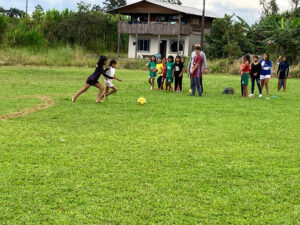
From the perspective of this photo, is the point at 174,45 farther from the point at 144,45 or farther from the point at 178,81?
the point at 178,81

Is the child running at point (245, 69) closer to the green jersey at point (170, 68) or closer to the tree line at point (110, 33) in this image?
the green jersey at point (170, 68)

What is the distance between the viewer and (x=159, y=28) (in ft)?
133

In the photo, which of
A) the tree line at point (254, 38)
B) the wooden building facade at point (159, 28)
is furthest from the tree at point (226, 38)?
the wooden building facade at point (159, 28)

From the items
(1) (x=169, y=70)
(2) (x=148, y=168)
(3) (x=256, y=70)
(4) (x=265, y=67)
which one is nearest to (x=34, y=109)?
(2) (x=148, y=168)

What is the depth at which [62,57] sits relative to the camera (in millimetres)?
35156

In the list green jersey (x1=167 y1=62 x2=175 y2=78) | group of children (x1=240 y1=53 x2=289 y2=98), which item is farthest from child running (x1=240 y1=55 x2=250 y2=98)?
green jersey (x1=167 y1=62 x2=175 y2=78)

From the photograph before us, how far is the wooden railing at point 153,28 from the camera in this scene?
40.4m

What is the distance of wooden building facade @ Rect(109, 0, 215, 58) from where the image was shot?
40.8 meters

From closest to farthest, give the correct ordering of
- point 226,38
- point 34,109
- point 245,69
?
point 34,109 → point 245,69 → point 226,38

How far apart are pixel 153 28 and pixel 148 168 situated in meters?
36.5

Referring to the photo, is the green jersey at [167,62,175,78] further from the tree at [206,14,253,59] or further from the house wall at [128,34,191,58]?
the house wall at [128,34,191,58]

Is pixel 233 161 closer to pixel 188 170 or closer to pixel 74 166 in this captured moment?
pixel 188 170

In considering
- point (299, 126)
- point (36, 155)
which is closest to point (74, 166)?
point (36, 155)

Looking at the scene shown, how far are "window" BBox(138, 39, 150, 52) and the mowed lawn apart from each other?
115 ft
